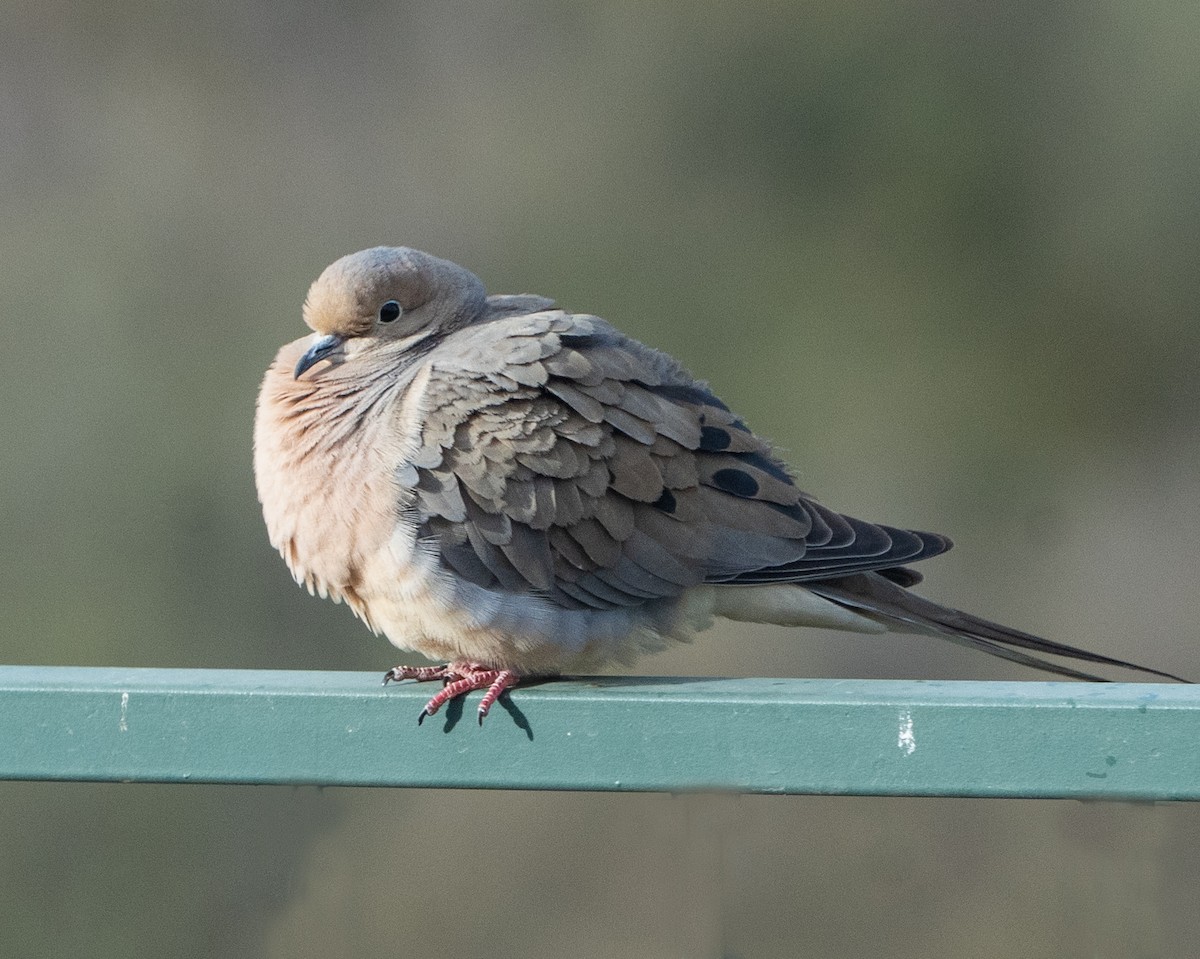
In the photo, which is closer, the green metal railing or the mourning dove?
the green metal railing

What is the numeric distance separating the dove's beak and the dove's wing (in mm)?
254

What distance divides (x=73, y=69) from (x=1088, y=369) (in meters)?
5.41

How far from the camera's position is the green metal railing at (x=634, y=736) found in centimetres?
198

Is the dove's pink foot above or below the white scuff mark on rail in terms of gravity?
below

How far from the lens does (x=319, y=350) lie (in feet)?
10.4

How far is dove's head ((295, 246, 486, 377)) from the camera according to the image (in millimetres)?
3225

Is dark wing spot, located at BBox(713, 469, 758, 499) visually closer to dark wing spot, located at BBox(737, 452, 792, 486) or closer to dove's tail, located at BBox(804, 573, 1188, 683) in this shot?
dark wing spot, located at BBox(737, 452, 792, 486)

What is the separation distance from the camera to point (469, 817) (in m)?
6.88

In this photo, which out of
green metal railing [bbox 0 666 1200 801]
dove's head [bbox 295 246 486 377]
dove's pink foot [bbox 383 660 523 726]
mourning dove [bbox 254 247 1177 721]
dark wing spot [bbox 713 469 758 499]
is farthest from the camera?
dove's head [bbox 295 246 486 377]

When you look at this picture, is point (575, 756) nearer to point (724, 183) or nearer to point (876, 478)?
point (876, 478)

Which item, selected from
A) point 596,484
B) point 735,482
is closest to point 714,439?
point 735,482

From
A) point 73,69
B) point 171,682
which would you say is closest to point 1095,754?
point 171,682

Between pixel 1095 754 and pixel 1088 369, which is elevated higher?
pixel 1095 754

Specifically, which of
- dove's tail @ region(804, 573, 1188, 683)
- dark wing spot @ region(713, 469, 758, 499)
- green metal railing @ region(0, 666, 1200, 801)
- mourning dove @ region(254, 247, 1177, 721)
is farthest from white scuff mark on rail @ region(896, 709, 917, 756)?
dark wing spot @ region(713, 469, 758, 499)
